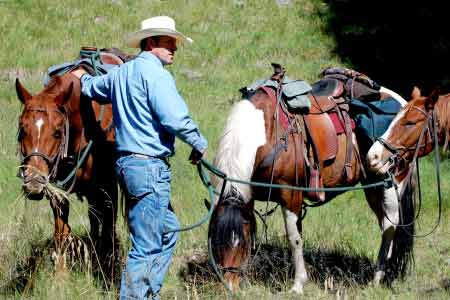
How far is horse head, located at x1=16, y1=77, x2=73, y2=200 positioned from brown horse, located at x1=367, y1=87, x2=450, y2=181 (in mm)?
2466

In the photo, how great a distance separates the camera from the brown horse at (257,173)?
5.68 metres

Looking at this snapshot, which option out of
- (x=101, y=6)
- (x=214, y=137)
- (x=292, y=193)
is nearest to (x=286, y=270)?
(x=292, y=193)

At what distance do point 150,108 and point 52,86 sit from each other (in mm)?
1048

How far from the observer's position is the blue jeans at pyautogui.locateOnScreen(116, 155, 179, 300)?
5.09 metres

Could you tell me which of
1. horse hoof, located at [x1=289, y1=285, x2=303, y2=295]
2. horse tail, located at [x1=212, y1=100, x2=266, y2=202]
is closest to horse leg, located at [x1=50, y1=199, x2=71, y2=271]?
horse tail, located at [x1=212, y1=100, x2=266, y2=202]

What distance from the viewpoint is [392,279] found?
695 centimetres

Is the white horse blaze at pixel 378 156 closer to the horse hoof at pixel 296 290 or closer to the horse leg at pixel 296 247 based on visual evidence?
the horse leg at pixel 296 247

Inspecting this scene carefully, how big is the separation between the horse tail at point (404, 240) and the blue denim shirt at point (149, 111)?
2727 millimetres

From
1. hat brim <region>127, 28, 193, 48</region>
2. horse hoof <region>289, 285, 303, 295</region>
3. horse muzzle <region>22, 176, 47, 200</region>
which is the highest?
hat brim <region>127, 28, 193, 48</region>

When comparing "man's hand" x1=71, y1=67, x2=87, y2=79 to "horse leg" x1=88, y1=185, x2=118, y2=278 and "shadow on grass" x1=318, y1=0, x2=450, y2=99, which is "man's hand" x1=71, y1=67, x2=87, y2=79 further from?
"shadow on grass" x1=318, y1=0, x2=450, y2=99

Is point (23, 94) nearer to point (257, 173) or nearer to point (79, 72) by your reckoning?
point (79, 72)

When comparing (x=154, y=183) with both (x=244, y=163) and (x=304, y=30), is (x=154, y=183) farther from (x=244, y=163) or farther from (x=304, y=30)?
(x=304, y=30)

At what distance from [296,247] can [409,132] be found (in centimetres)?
136

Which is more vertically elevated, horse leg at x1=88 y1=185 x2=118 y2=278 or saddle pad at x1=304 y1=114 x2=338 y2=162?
saddle pad at x1=304 y1=114 x2=338 y2=162
